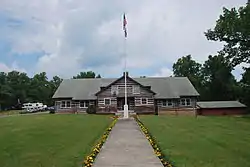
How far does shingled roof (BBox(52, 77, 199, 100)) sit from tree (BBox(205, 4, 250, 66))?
561 inches

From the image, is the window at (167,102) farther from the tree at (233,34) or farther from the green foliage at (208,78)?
the tree at (233,34)

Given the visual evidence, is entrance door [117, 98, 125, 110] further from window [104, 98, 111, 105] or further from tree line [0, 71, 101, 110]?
tree line [0, 71, 101, 110]

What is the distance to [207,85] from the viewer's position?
85.7 meters

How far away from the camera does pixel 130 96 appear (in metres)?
54.4

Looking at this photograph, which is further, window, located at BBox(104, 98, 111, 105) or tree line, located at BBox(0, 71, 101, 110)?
tree line, located at BBox(0, 71, 101, 110)

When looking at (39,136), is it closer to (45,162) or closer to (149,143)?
(149,143)

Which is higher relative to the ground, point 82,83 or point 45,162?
point 82,83

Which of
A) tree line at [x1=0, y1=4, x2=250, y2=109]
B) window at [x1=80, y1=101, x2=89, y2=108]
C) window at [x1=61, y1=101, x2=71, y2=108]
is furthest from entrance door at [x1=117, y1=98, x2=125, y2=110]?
tree line at [x1=0, y1=4, x2=250, y2=109]

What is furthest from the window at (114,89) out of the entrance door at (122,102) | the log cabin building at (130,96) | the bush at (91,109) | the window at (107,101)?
the bush at (91,109)

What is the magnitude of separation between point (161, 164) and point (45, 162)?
332cm

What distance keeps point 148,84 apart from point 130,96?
725 cm

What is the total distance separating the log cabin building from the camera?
178ft

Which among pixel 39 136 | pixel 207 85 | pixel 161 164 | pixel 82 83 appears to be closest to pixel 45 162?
pixel 161 164

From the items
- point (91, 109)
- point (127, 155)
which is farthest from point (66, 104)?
point (127, 155)
